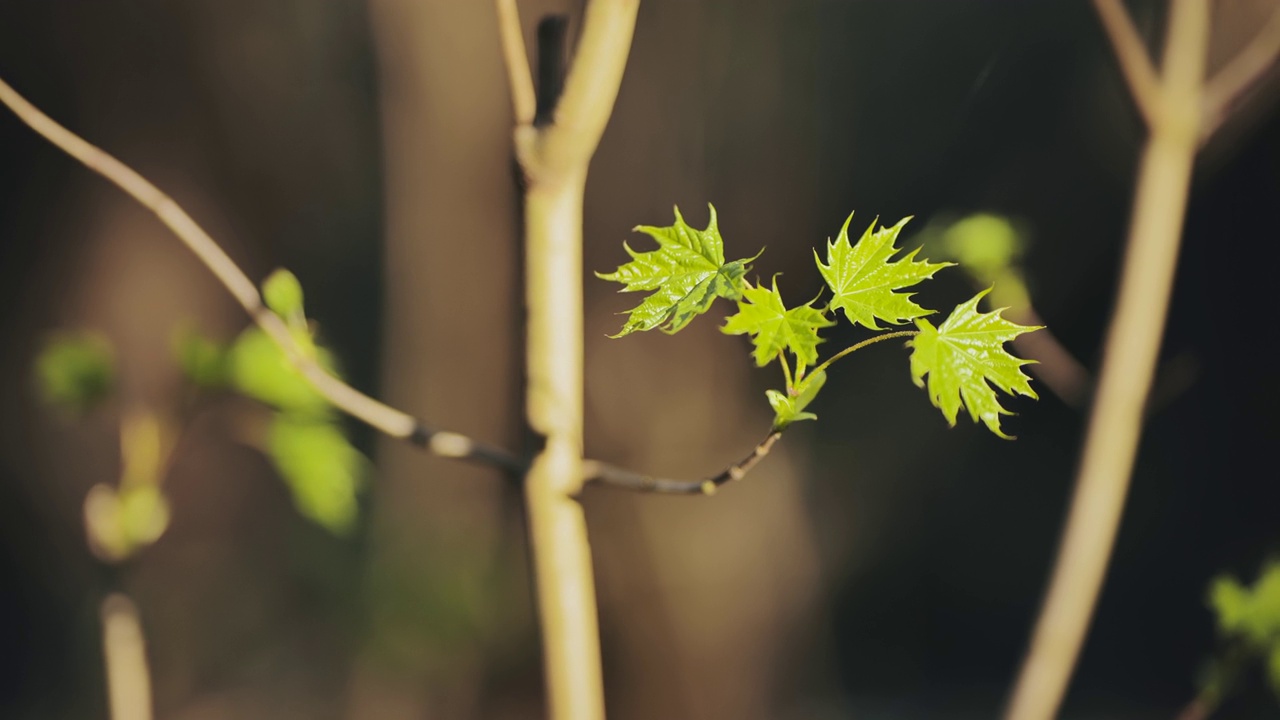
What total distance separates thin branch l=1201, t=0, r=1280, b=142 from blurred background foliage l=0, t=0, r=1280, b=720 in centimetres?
104

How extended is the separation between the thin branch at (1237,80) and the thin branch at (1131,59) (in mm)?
70

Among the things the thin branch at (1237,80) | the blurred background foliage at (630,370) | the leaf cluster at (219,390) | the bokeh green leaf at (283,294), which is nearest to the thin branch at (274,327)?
the bokeh green leaf at (283,294)

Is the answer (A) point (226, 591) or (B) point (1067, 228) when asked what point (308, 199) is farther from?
(B) point (1067, 228)

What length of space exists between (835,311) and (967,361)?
73mm

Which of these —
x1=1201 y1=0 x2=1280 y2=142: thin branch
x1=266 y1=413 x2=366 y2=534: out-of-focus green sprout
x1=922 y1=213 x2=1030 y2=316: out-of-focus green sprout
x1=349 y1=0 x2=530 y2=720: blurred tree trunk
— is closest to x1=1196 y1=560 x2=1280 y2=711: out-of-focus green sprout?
x1=922 y1=213 x2=1030 y2=316: out-of-focus green sprout

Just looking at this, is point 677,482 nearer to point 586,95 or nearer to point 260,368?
point 586,95

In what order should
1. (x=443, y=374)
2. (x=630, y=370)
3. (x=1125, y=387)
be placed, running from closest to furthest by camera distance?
1. (x=1125, y=387)
2. (x=630, y=370)
3. (x=443, y=374)

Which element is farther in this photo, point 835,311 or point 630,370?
point 630,370

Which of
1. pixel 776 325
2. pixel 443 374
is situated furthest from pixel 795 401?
pixel 443 374

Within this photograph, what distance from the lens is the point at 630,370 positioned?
6.42 feet

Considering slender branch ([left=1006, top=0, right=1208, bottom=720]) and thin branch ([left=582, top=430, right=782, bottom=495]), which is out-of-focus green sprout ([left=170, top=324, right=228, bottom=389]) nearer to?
thin branch ([left=582, top=430, right=782, bottom=495])

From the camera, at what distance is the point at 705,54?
1.93m

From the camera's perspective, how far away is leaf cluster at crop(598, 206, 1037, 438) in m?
0.43

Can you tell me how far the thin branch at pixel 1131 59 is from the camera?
825 mm
